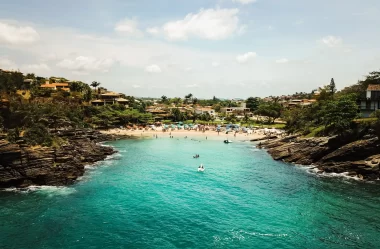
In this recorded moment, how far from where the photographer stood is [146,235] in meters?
29.8

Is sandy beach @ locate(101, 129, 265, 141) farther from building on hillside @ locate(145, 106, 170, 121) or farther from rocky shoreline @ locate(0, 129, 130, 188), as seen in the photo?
rocky shoreline @ locate(0, 129, 130, 188)

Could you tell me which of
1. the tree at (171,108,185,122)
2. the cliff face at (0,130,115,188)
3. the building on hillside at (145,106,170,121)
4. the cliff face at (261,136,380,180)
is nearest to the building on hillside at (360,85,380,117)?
the cliff face at (261,136,380,180)

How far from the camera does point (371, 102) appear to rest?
2608 inches

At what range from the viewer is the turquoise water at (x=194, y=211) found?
28.9 meters

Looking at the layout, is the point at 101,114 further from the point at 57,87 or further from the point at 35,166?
the point at 35,166

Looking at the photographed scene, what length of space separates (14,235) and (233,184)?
31732 mm

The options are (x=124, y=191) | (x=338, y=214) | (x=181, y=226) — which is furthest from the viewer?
(x=124, y=191)

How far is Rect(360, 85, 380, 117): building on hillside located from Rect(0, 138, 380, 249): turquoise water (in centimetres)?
2316

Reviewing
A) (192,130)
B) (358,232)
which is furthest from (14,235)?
(192,130)

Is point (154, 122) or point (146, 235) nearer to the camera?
point (146, 235)

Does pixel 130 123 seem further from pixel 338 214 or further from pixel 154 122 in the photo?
pixel 338 214

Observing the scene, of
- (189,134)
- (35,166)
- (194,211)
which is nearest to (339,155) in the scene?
(194,211)

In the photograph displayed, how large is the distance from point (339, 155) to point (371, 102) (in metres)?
18.4

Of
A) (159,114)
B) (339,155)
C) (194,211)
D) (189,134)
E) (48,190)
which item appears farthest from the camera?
(159,114)
